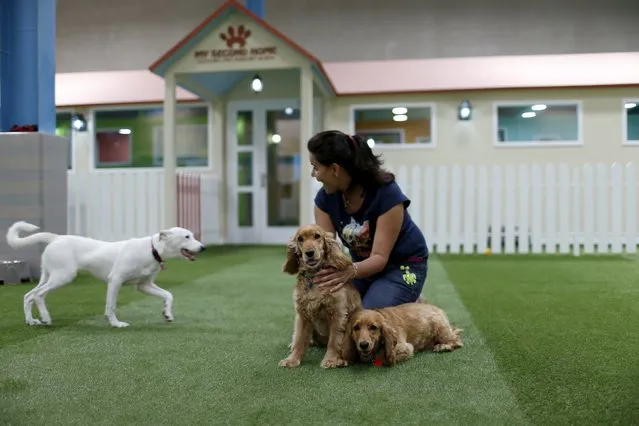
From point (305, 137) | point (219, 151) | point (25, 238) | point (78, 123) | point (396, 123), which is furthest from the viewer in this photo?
point (78, 123)

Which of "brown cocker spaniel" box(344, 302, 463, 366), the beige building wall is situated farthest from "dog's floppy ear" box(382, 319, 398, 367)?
the beige building wall

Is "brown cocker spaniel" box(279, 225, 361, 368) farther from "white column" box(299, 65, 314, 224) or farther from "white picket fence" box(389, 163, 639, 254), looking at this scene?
"white picket fence" box(389, 163, 639, 254)

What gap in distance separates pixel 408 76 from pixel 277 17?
3.72m

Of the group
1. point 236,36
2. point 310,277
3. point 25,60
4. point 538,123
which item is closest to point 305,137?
point 236,36

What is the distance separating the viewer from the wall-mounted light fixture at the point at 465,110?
11617 millimetres

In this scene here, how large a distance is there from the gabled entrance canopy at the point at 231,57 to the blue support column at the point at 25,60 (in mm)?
2062

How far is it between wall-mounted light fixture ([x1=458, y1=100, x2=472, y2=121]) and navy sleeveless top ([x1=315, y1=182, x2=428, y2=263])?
834 cm

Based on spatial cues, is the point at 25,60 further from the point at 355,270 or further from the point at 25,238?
the point at 355,270

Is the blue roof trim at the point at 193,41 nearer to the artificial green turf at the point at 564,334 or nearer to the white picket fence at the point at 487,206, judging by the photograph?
the white picket fence at the point at 487,206

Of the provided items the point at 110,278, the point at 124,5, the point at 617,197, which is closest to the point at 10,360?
the point at 110,278

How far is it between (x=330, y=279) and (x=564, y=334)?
1.73m

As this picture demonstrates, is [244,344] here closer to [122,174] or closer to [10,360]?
[10,360]

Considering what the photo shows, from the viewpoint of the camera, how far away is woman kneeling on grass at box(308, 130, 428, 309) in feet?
11.0

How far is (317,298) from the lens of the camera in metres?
3.07
